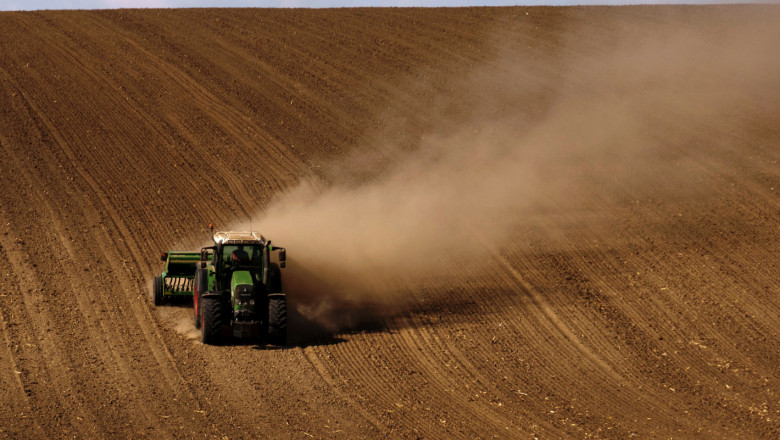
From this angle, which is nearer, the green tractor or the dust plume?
the green tractor

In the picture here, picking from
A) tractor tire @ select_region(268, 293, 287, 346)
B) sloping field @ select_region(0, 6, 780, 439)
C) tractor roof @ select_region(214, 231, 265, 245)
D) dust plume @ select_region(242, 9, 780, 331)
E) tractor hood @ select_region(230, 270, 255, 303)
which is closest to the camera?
sloping field @ select_region(0, 6, 780, 439)

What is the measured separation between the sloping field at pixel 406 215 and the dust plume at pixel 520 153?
12cm

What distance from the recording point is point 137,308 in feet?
62.7

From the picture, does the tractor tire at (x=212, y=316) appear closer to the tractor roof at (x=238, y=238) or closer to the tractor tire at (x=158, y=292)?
the tractor roof at (x=238, y=238)

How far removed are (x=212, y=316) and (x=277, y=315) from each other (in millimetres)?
1168

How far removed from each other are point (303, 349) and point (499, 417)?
426 cm

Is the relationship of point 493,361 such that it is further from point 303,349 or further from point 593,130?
point 593,130

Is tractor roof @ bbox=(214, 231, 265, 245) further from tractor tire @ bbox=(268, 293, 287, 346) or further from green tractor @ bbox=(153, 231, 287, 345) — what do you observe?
tractor tire @ bbox=(268, 293, 287, 346)

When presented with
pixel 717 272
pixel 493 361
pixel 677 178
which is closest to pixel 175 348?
pixel 493 361

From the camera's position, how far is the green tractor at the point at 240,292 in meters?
16.6

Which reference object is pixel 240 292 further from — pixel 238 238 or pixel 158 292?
pixel 158 292

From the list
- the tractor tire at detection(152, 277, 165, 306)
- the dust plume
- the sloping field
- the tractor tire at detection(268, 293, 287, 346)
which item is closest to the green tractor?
the tractor tire at detection(268, 293, 287, 346)

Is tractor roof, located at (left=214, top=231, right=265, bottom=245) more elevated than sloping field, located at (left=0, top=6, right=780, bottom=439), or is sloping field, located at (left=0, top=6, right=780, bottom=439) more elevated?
tractor roof, located at (left=214, top=231, right=265, bottom=245)

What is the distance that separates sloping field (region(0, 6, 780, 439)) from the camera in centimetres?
1522
